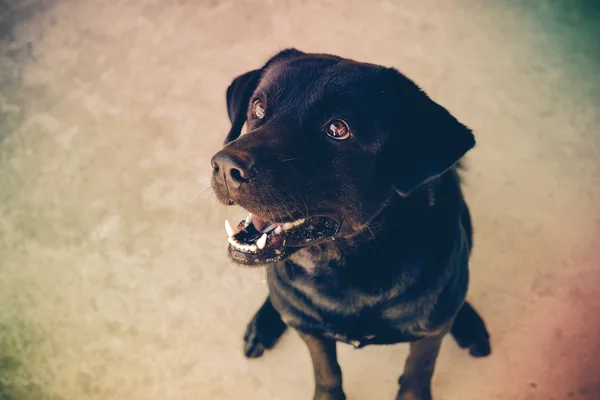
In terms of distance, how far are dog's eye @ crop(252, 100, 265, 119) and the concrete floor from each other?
3.14ft

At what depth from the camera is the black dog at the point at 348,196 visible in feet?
3.92

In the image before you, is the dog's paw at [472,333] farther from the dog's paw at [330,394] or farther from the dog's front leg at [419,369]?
the dog's paw at [330,394]

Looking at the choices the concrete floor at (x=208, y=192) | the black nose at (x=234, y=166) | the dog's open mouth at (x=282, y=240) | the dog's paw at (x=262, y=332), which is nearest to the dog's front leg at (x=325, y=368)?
the concrete floor at (x=208, y=192)

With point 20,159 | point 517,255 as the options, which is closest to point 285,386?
point 517,255

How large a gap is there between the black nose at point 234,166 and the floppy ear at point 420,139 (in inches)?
14.6

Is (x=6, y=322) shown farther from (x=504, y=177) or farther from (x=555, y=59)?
(x=555, y=59)

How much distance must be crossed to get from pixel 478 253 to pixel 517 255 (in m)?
0.16

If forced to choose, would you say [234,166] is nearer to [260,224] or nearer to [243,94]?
[260,224]

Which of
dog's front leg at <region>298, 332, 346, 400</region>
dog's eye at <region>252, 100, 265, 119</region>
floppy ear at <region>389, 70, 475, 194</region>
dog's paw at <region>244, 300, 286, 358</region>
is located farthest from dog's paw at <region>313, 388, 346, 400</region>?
dog's eye at <region>252, 100, 265, 119</region>

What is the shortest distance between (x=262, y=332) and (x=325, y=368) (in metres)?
0.37

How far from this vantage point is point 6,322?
2.23 meters

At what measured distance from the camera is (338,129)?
1227mm

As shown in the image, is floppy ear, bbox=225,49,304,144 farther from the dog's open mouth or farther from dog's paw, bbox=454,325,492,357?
dog's paw, bbox=454,325,492,357

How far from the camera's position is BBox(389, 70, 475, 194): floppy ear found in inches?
47.1
